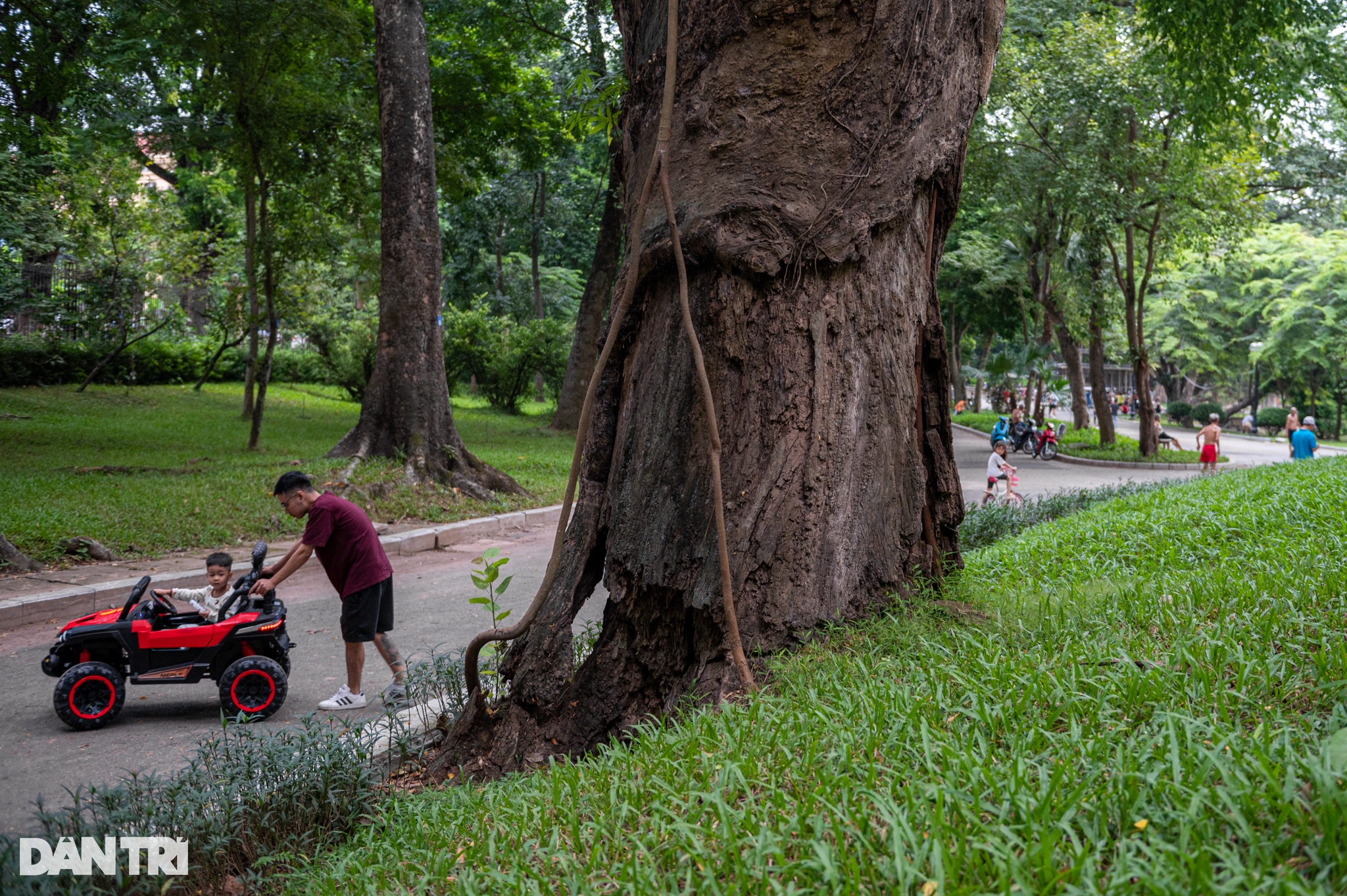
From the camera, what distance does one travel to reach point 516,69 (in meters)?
19.7

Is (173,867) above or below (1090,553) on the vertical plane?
below

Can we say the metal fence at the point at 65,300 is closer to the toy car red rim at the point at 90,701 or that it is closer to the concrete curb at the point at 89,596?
the concrete curb at the point at 89,596

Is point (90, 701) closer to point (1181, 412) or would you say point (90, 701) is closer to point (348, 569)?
point (348, 569)

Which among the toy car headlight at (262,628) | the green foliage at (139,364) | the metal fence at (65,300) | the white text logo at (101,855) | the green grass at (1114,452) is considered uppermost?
the metal fence at (65,300)

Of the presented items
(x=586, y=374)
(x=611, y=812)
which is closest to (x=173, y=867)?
(x=611, y=812)

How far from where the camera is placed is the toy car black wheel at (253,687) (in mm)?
5000

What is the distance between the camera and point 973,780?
225 centimetres

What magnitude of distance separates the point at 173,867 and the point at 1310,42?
42.4 ft

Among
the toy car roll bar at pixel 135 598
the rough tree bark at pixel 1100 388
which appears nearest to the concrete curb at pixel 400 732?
the toy car roll bar at pixel 135 598

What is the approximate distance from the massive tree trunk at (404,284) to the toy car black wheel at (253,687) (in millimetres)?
7343

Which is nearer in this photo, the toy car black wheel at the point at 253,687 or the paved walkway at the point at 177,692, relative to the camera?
the paved walkway at the point at 177,692

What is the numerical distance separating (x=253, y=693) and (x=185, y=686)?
1.10 meters

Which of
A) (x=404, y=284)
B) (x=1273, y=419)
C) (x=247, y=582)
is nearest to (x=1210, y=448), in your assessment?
(x=404, y=284)

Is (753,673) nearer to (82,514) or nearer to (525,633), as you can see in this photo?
(525,633)
